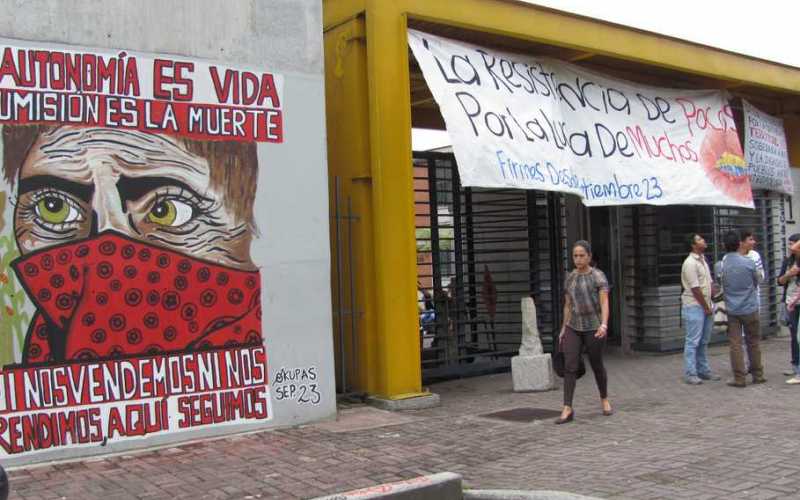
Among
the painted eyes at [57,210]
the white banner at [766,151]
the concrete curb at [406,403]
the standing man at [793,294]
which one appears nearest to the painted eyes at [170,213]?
the painted eyes at [57,210]

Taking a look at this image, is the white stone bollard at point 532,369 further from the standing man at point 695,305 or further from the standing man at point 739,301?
the standing man at point 739,301

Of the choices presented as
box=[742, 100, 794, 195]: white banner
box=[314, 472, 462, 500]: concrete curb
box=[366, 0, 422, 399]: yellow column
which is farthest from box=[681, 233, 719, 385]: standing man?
box=[314, 472, 462, 500]: concrete curb

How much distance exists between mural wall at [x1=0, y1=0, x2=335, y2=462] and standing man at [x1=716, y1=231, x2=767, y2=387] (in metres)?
4.98

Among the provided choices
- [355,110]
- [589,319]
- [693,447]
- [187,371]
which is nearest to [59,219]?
[187,371]

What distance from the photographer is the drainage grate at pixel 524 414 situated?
8074mm

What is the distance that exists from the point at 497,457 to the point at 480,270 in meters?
6.69

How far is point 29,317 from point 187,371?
4.63 ft

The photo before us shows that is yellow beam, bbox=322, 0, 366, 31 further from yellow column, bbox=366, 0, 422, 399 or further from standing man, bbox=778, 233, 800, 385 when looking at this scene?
standing man, bbox=778, 233, 800, 385

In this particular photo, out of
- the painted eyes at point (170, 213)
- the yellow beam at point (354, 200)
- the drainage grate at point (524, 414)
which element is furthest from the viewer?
the yellow beam at point (354, 200)

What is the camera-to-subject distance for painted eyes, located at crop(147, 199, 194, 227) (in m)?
7.08

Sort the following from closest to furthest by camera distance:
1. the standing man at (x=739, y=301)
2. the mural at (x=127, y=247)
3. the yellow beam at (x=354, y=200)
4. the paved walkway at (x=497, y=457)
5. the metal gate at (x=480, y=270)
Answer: the paved walkway at (x=497, y=457), the mural at (x=127, y=247), the yellow beam at (x=354, y=200), the standing man at (x=739, y=301), the metal gate at (x=480, y=270)

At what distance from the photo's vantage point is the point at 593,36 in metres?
10.4

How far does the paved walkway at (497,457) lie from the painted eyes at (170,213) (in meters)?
2.02

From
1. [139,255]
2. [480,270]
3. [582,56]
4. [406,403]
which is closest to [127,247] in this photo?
[139,255]
